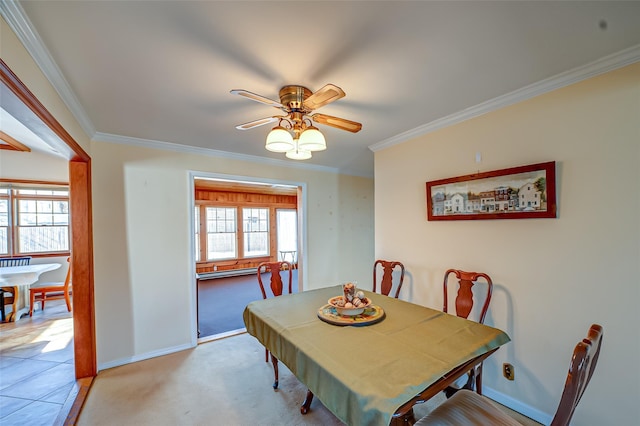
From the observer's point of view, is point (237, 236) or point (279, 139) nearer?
point (279, 139)

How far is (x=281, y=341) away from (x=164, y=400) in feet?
4.62

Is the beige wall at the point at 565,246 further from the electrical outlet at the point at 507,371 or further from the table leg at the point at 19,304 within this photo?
the table leg at the point at 19,304

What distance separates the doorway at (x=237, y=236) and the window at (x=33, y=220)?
98.3 inches

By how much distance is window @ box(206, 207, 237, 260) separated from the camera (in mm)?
7168

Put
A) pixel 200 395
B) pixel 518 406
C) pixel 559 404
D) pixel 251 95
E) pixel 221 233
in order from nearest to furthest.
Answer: pixel 559 404
pixel 251 95
pixel 518 406
pixel 200 395
pixel 221 233

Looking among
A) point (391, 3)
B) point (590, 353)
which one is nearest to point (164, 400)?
point (590, 353)

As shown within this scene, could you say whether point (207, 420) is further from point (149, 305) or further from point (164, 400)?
Answer: point (149, 305)

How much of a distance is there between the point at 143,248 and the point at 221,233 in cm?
462

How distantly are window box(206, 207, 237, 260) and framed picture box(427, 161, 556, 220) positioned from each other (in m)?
6.18

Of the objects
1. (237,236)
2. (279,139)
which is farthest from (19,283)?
(279,139)

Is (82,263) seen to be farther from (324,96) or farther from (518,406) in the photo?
(518,406)

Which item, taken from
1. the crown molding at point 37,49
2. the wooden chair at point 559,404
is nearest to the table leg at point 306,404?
the wooden chair at point 559,404

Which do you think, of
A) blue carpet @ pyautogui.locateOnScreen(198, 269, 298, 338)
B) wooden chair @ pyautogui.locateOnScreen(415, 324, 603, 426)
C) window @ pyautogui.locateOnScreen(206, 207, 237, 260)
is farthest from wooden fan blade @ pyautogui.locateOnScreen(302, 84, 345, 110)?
window @ pyautogui.locateOnScreen(206, 207, 237, 260)

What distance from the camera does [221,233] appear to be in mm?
7336
